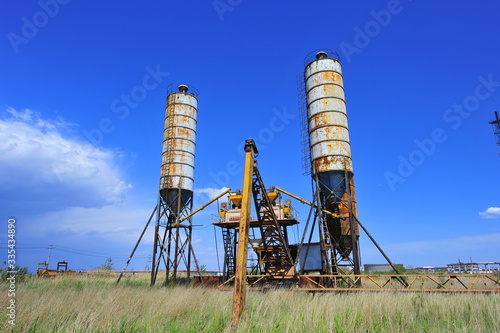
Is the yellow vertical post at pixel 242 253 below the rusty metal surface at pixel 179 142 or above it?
below

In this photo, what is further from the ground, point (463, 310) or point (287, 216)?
point (287, 216)

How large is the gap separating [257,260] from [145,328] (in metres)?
15.0

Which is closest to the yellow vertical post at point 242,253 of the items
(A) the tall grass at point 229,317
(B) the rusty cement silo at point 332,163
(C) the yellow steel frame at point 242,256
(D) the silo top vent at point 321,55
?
(C) the yellow steel frame at point 242,256

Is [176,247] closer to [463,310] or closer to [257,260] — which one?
[257,260]

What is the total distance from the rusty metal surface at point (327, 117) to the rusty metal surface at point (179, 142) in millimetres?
8697

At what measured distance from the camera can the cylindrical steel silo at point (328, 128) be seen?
1859 cm

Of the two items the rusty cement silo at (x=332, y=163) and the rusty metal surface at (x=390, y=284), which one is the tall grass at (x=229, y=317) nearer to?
the rusty metal surface at (x=390, y=284)

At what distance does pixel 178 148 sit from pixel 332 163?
10.7 meters

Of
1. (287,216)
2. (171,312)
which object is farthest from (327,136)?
(171,312)

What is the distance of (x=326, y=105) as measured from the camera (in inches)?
762

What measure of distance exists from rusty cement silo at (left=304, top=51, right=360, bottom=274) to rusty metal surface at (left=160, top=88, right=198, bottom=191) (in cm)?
871

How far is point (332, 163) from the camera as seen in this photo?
18500mm

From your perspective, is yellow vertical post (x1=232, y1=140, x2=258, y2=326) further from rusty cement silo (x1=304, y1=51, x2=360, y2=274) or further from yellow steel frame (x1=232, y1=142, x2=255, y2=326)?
rusty cement silo (x1=304, y1=51, x2=360, y2=274)

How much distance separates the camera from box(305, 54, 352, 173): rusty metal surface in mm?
18703
